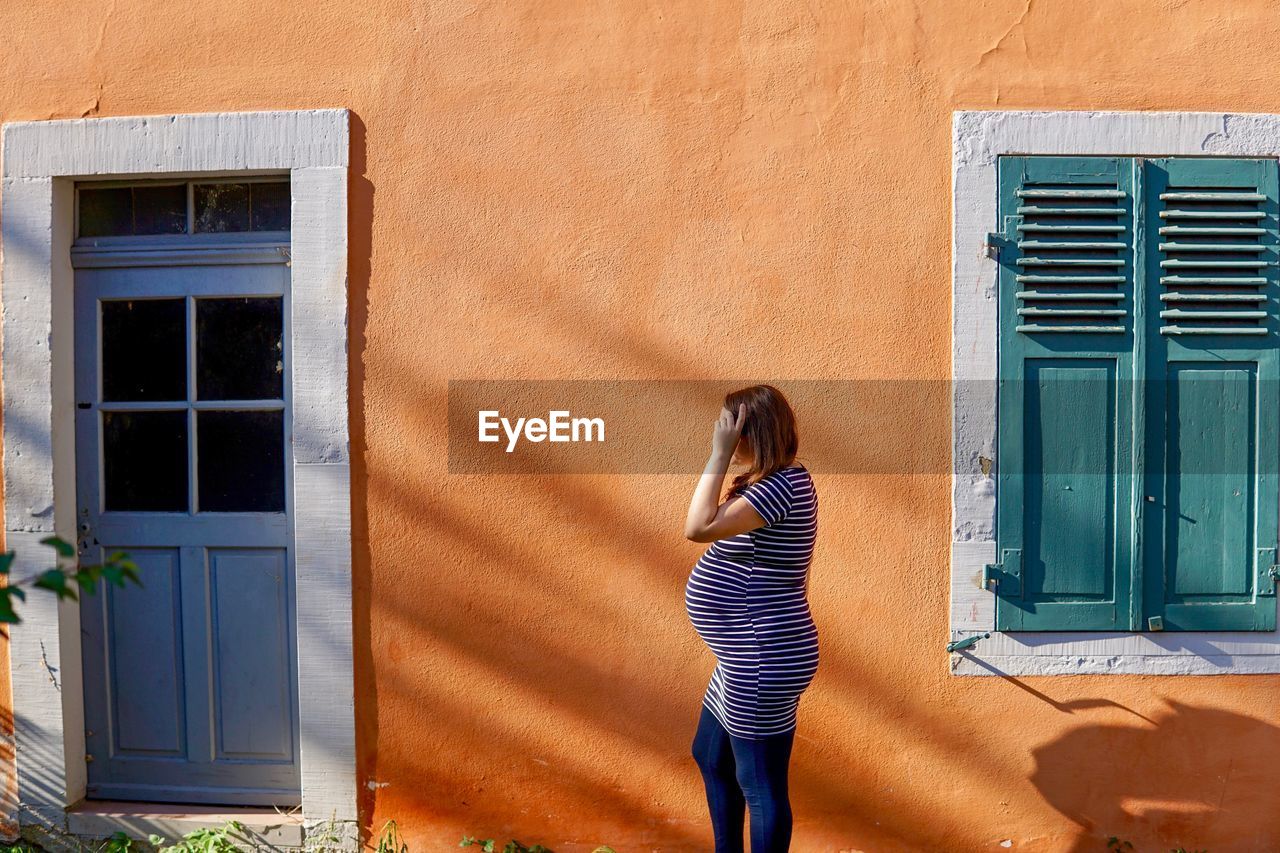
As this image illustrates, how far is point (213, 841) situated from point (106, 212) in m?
2.29

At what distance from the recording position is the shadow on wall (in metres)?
3.28

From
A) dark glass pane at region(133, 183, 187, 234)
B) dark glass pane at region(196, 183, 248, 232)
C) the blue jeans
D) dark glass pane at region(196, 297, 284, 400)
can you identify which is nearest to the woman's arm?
the blue jeans

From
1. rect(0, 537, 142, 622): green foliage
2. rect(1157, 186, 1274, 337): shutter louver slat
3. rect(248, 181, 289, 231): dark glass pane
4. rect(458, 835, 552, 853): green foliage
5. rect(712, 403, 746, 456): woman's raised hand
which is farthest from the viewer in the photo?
rect(248, 181, 289, 231): dark glass pane

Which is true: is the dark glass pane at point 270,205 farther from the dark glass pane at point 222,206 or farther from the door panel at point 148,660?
the door panel at point 148,660

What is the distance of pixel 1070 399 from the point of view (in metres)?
3.26

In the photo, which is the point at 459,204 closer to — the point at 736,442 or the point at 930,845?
the point at 736,442

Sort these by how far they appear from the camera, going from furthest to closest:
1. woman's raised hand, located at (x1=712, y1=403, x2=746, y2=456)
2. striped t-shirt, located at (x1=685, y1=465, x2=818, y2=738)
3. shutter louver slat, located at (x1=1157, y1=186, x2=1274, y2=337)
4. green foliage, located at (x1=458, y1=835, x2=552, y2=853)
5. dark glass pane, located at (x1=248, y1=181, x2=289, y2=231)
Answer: dark glass pane, located at (x1=248, y1=181, x2=289, y2=231) → green foliage, located at (x1=458, y1=835, x2=552, y2=853) → shutter louver slat, located at (x1=1157, y1=186, x2=1274, y2=337) → woman's raised hand, located at (x1=712, y1=403, x2=746, y2=456) → striped t-shirt, located at (x1=685, y1=465, x2=818, y2=738)

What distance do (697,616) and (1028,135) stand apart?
6.49 ft

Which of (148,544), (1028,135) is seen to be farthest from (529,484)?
(1028,135)

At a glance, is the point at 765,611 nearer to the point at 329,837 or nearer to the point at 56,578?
the point at 56,578

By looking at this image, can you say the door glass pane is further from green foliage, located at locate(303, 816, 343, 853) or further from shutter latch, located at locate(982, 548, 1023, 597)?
shutter latch, located at locate(982, 548, 1023, 597)

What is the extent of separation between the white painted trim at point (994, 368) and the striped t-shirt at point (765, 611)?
868 millimetres

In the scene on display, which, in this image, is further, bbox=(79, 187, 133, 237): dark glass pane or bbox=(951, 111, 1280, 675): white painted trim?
bbox=(79, 187, 133, 237): dark glass pane

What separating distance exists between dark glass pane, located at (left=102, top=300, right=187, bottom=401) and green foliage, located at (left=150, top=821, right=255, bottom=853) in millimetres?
1553
